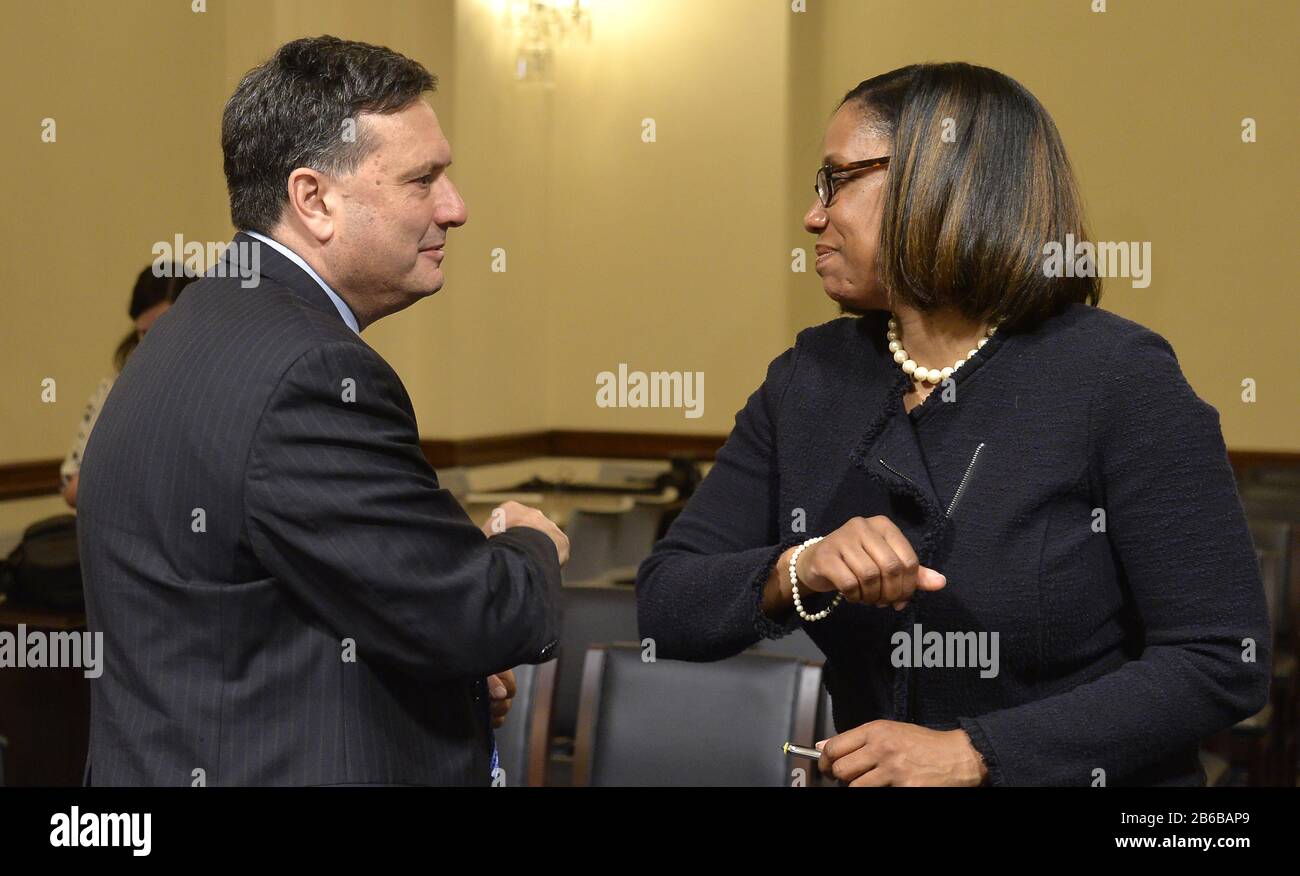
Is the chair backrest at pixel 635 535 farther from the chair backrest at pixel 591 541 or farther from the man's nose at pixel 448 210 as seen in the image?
the man's nose at pixel 448 210

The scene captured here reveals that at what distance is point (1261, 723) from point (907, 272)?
323cm

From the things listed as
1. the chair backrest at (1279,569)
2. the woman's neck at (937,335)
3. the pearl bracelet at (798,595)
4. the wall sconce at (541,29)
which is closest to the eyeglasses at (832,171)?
the woman's neck at (937,335)

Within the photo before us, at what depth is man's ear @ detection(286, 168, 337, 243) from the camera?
1.59 m

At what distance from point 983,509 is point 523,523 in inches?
21.4

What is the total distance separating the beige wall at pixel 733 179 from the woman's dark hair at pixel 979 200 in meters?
5.13

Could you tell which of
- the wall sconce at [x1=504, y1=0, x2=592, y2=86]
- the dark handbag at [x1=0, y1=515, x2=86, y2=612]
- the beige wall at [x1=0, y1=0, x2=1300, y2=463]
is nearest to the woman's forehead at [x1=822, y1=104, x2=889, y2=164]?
the dark handbag at [x1=0, y1=515, x2=86, y2=612]

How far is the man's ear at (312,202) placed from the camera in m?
1.59

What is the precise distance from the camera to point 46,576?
375 centimetres

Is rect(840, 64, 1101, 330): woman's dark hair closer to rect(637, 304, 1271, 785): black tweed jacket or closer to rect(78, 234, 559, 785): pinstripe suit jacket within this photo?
rect(637, 304, 1271, 785): black tweed jacket

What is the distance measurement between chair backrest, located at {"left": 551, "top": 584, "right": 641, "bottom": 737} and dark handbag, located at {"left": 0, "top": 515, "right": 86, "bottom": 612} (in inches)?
53.0

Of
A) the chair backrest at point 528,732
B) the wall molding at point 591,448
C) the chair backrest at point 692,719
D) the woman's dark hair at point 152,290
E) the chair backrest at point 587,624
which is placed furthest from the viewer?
the wall molding at point 591,448

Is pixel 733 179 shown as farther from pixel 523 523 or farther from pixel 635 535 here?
pixel 523 523

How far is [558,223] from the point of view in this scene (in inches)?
313
